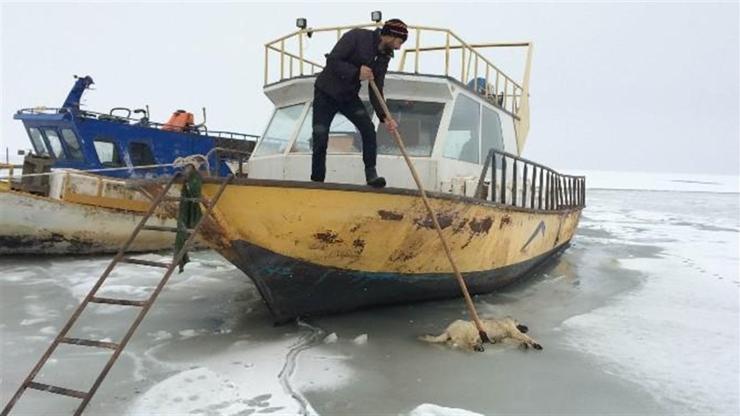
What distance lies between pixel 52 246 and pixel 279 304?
19.1ft

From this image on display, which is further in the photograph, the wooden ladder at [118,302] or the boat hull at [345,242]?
the boat hull at [345,242]

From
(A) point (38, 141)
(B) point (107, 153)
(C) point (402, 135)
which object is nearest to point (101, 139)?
(B) point (107, 153)

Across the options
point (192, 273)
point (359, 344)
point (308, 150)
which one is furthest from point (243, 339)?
point (192, 273)

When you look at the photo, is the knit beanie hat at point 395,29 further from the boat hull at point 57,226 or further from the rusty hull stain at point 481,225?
the boat hull at point 57,226

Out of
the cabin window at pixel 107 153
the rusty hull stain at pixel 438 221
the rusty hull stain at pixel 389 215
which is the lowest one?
the rusty hull stain at pixel 438 221

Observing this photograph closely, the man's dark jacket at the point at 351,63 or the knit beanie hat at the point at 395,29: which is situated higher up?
the knit beanie hat at the point at 395,29

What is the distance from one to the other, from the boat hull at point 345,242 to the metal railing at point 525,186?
0.35 meters

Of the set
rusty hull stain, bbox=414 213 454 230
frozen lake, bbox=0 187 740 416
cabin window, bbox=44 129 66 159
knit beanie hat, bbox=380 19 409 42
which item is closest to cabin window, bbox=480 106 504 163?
frozen lake, bbox=0 187 740 416

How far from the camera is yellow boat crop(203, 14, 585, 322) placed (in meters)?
4.43

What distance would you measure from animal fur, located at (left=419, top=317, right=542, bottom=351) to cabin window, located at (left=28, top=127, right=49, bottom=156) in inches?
399

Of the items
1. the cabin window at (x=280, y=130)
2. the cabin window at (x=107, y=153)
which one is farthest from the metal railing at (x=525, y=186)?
the cabin window at (x=107, y=153)

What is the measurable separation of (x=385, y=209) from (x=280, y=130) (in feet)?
7.59

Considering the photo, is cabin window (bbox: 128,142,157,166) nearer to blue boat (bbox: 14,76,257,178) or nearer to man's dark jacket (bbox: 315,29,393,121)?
blue boat (bbox: 14,76,257,178)

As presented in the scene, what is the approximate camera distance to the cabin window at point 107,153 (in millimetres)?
11125
